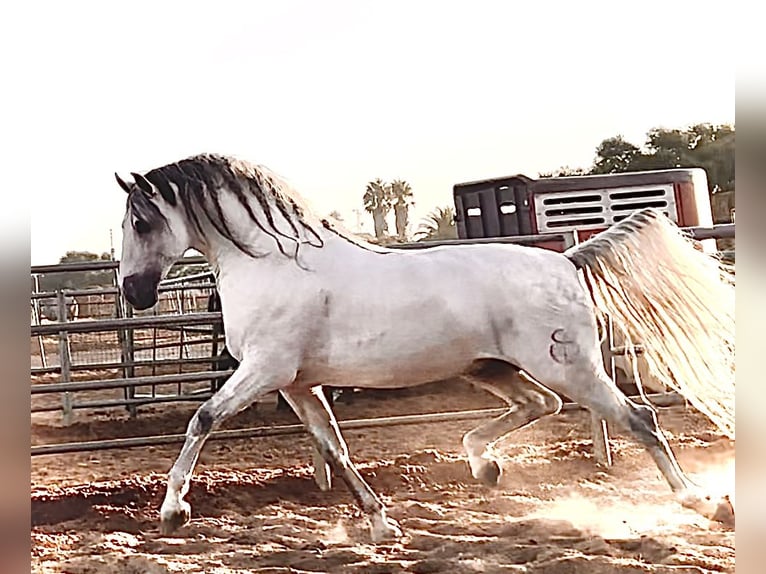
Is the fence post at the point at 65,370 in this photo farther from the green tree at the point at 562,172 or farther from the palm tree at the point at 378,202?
the green tree at the point at 562,172

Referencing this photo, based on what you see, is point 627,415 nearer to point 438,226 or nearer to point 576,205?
point 576,205

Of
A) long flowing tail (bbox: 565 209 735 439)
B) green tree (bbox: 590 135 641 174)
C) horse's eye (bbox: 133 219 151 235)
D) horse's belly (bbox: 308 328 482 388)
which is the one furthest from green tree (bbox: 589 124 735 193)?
horse's eye (bbox: 133 219 151 235)

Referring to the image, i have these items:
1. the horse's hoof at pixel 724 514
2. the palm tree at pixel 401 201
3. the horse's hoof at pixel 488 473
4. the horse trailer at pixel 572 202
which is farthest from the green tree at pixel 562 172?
the horse's hoof at pixel 724 514

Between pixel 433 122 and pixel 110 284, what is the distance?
3.05 ft

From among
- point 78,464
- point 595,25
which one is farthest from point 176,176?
point 595,25

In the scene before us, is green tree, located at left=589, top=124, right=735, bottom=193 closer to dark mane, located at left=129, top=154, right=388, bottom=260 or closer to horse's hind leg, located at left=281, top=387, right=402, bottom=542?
A: dark mane, located at left=129, top=154, right=388, bottom=260

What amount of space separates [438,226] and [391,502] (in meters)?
0.73

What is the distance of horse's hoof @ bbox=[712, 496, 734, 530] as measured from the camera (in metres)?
2.33

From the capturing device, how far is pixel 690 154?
240 cm

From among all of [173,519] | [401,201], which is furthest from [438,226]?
[173,519]

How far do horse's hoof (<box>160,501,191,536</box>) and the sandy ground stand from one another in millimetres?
24

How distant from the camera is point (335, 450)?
7.49 feet

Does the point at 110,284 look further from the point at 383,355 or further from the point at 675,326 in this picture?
the point at 675,326

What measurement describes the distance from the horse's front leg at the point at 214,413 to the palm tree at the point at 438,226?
53 cm
